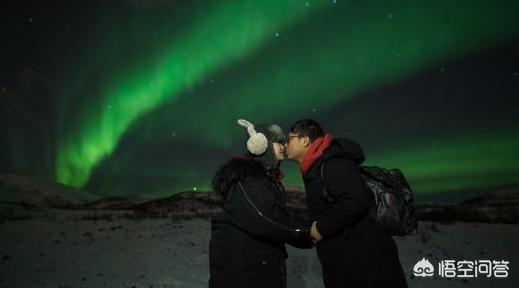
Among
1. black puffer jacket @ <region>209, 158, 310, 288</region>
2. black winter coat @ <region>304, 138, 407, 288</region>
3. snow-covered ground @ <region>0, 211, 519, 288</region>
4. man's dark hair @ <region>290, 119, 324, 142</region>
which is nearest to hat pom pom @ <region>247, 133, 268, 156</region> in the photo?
black puffer jacket @ <region>209, 158, 310, 288</region>

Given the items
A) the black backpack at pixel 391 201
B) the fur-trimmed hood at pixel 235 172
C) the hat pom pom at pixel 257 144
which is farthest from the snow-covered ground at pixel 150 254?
the black backpack at pixel 391 201

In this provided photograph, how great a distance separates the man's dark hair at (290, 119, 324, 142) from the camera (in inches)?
150

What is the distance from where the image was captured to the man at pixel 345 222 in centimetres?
342

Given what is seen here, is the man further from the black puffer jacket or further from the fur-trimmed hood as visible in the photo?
the fur-trimmed hood

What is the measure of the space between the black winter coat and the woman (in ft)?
0.85

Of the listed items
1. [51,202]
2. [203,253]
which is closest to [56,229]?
[203,253]

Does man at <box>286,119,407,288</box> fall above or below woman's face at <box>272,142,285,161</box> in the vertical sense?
below

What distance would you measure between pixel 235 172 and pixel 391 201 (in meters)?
1.41

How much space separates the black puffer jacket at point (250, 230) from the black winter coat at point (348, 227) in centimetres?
26

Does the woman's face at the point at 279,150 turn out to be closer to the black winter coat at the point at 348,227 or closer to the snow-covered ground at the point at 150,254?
the black winter coat at the point at 348,227

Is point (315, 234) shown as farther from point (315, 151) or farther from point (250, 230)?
point (315, 151)

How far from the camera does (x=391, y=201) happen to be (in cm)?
358

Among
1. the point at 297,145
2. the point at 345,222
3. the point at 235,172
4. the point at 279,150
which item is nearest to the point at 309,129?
the point at 297,145

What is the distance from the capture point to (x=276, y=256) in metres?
3.84
